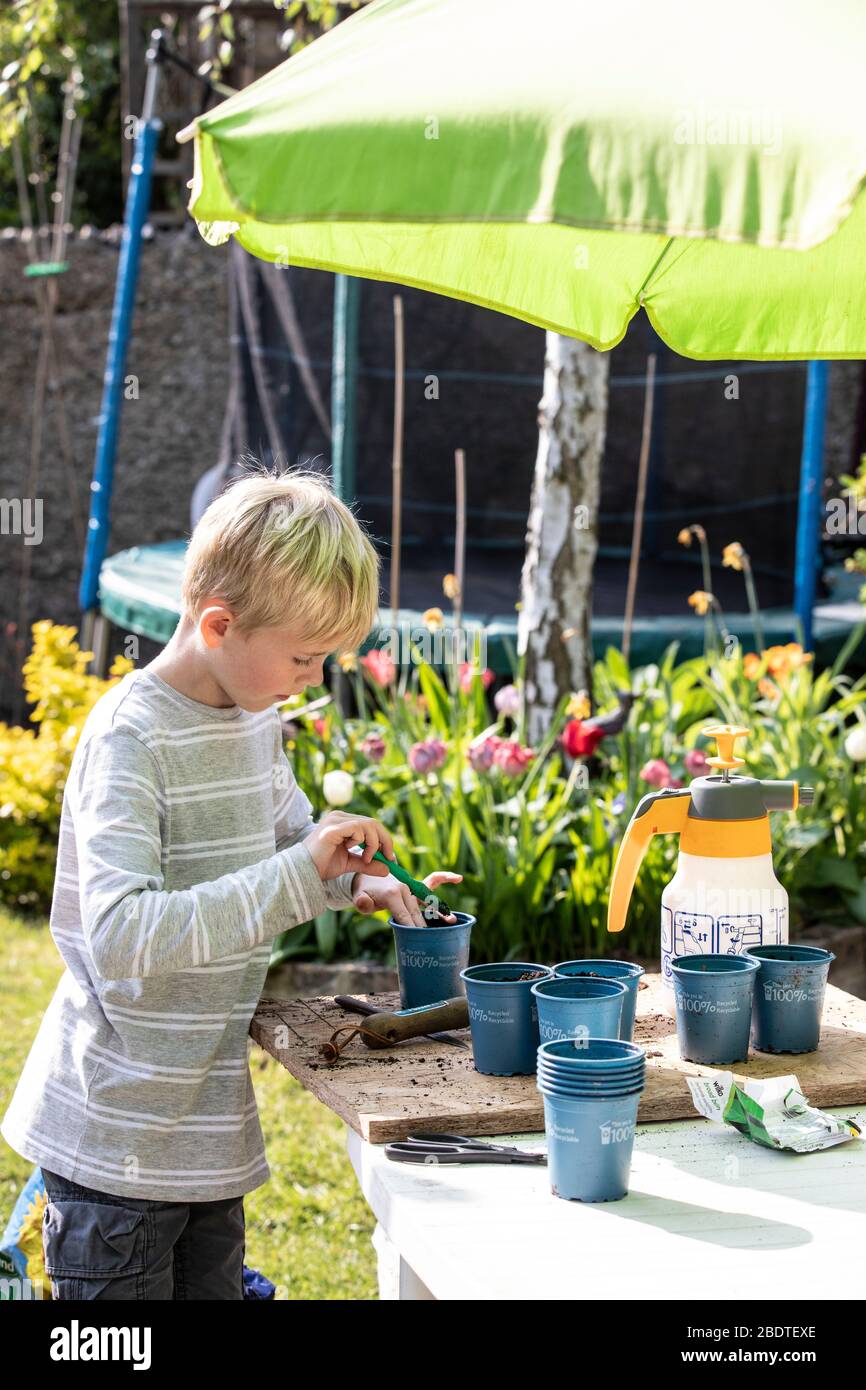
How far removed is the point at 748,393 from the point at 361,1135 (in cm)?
576

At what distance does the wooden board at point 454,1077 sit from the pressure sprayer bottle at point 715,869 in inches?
5.5

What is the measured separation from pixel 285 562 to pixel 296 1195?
2.13 meters

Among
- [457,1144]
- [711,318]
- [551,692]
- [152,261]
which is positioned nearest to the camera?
[457,1144]

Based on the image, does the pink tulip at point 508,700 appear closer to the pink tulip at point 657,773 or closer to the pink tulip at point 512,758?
the pink tulip at point 512,758

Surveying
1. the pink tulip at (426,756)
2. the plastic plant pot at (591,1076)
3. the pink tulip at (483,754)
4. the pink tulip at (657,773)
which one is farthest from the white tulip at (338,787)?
the plastic plant pot at (591,1076)

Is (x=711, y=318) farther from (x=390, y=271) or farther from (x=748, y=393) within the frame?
(x=748, y=393)

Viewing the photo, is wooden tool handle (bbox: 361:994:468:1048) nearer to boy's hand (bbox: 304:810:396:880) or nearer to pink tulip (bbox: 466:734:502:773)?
boy's hand (bbox: 304:810:396:880)

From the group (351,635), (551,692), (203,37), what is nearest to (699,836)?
(351,635)

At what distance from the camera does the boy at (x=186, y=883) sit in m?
1.70

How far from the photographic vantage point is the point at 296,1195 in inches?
135

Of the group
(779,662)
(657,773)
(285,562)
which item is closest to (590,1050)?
(285,562)

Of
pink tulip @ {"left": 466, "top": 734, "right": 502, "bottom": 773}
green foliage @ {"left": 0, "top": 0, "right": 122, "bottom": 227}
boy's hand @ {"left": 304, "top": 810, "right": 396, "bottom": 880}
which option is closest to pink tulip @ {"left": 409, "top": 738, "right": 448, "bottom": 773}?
pink tulip @ {"left": 466, "top": 734, "right": 502, "bottom": 773}

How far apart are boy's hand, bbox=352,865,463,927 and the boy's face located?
31cm

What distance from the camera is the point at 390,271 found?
205cm
